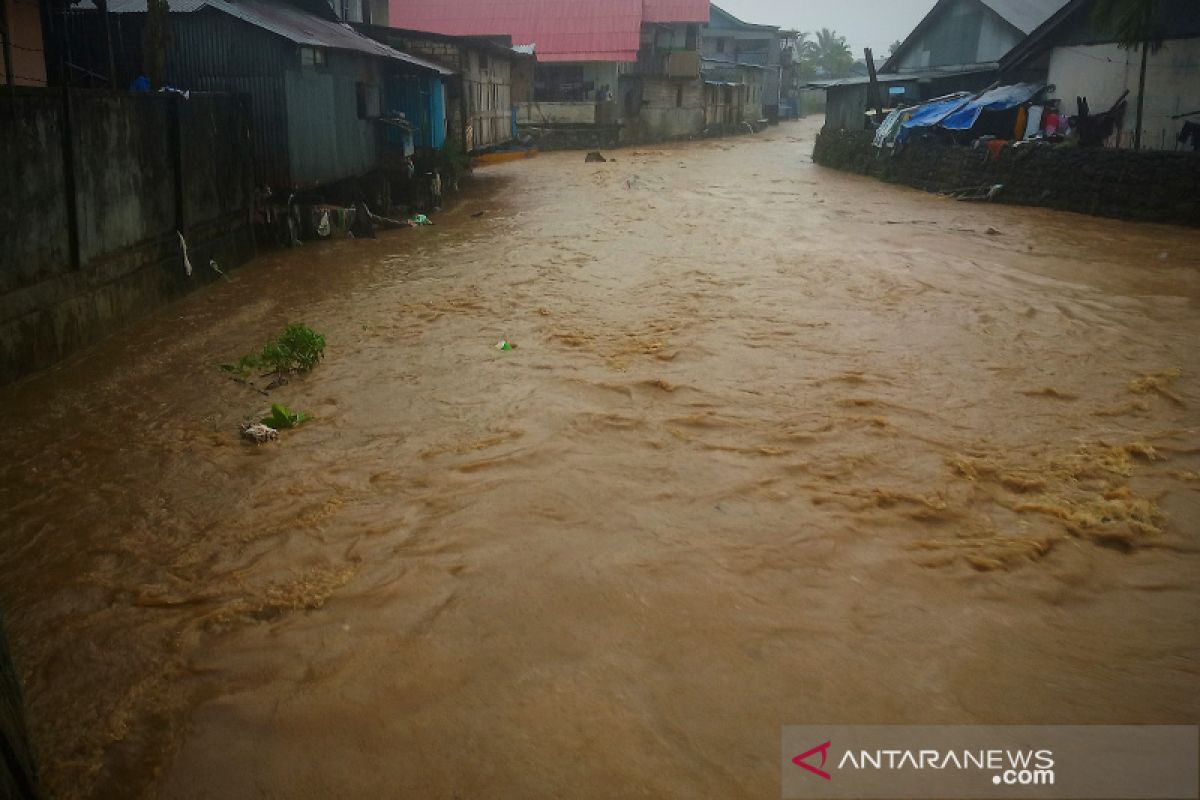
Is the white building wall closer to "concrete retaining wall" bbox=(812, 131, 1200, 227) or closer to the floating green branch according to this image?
"concrete retaining wall" bbox=(812, 131, 1200, 227)

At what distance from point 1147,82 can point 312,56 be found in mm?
16515

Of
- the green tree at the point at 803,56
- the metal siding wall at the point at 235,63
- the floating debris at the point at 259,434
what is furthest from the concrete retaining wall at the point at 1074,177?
the green tree at the point at 803,56

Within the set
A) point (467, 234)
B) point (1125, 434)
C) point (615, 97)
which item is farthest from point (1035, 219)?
point (615, 97)

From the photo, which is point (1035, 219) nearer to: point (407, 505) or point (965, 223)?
point (965, 223)

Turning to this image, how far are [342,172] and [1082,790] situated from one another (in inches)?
567

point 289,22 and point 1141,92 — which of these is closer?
point 289,22

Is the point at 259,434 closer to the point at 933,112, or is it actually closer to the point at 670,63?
the point at 933,112

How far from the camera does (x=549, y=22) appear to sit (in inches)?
1447

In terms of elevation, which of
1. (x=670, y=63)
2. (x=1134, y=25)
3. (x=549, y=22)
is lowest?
(x=1134, y=25)

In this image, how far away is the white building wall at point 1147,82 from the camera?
57.2 feet

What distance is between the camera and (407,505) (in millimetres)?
5312

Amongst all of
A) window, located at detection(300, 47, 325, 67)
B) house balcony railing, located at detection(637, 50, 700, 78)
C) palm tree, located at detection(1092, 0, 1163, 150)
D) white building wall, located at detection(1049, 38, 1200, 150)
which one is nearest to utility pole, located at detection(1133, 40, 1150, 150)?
palm tree, located at detection(1092, 0, 1163, 150)

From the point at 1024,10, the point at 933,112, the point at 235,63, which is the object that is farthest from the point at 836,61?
the point at 235,63

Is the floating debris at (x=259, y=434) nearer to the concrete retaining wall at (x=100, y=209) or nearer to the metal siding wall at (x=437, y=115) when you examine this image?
the concrete retaining wall at (x=100, y=209)
